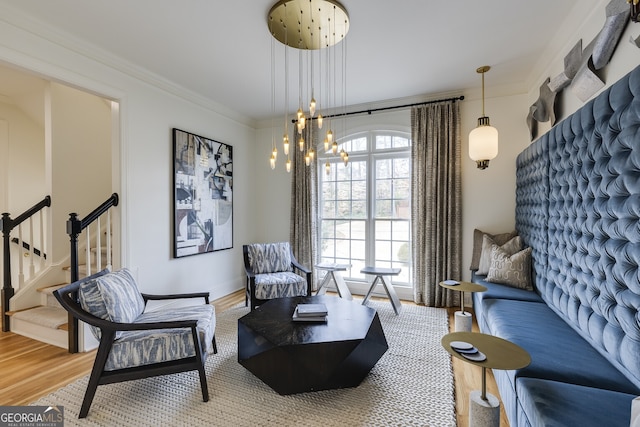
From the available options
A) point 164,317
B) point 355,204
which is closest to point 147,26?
point 164,317

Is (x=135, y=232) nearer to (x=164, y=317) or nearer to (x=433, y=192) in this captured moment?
(x=164, y=317)

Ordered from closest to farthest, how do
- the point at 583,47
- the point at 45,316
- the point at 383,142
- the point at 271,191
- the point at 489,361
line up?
1. the point at 489,361
2. the point at 583,47
3. the point at 45,316
4. the point at 383,142
5. the point at 271,191

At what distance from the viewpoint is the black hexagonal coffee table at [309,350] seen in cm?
192

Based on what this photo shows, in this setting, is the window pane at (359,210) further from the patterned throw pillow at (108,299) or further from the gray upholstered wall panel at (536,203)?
the patterned throw pillow at (108,299)

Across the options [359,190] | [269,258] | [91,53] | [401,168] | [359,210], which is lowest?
[269,258]

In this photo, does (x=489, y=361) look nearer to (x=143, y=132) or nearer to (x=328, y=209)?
(x=328, y=209)

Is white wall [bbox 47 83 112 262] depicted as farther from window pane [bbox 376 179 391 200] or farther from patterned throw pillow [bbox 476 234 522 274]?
patterned throw pillow [bbox 476 234 522 274]

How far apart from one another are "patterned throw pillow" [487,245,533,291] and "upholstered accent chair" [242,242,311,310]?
6.88 ft

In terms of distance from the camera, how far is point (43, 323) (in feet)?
9.40

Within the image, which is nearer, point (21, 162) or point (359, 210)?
point (21, 162)

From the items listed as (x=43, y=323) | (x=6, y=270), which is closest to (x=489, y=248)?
(x=43, y=323)

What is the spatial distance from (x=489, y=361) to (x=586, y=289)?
988 mm

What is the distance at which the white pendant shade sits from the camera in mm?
3010

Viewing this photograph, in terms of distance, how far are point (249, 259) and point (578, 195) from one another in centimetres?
341
